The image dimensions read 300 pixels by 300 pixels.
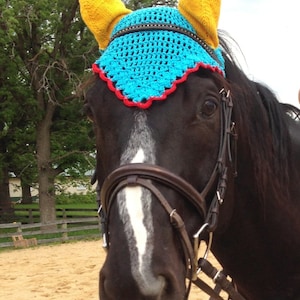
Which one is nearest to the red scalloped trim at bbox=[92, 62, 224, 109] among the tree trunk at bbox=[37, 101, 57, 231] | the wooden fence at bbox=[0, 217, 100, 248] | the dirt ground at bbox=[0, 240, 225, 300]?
the dirt ground at bbox=[0, 240, 225, 300]

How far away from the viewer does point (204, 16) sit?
216 centimetres

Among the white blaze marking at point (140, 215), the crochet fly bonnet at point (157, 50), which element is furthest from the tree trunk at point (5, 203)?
the white blaze marking at point (140, 215)

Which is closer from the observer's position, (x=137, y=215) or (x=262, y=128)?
(x=137, y=215)

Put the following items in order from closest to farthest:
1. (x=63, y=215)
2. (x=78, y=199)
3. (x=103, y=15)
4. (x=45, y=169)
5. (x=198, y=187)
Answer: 1. (x=198, y=187)
2. (x=103, y=15)
3. (x=45, y=169)
4. (x=63, y=215)
5. (x=78, y=199)

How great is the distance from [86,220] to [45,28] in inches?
321

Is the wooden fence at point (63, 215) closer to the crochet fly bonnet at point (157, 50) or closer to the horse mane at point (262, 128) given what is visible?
the horse mane at point (262, 128)

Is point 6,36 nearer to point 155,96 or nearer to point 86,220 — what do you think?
point 86,220

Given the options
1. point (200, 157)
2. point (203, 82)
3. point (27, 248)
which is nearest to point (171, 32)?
point (203, 82)

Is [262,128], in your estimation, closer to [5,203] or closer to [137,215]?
[137,215]

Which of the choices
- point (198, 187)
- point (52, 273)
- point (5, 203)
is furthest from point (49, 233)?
point (198, 187)

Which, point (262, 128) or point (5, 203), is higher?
point (262, 128)

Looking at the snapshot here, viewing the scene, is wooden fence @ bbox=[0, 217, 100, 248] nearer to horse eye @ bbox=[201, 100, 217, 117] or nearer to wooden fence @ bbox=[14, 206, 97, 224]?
wooden fence @ bbox=[14, 206, 97, 224]

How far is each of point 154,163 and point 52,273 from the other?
9.26 meters

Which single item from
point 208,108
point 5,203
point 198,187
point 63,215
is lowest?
point 63,215
